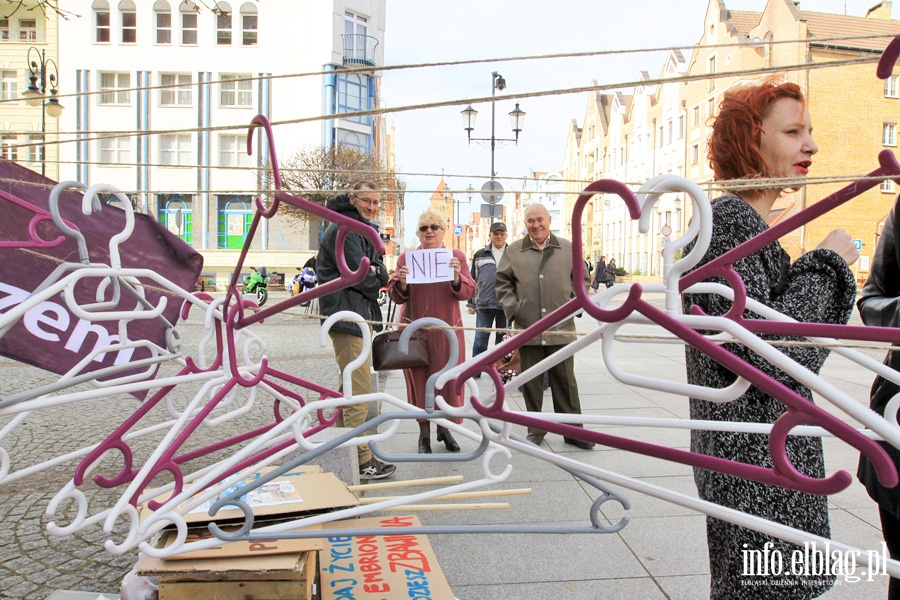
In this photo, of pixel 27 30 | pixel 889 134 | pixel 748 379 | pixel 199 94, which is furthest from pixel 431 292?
pixel 889 134

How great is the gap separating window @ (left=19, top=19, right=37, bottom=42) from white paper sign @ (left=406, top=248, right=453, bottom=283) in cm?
3065

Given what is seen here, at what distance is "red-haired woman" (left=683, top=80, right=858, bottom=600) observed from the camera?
1354 mm

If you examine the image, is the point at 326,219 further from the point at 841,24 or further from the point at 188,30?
the point at 841,24

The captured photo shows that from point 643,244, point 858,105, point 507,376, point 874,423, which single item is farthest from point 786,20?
point 874,423

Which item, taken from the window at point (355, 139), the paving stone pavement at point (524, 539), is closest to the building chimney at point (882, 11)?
the window at point (355, 139)

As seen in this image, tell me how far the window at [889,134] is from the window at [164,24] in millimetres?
31803

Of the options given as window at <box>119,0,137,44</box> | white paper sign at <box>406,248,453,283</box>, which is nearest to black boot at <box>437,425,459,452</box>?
white paper sign at <box>406,248,453,283</box>

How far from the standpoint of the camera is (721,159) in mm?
1542

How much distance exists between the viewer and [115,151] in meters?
26.7

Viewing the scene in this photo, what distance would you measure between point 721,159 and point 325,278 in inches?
104

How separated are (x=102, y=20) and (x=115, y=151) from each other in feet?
19.4

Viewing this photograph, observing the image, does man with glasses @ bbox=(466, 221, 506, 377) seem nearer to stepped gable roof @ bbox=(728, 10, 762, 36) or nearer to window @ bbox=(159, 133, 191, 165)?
window @ bbox=(159, 133, 191, 165)

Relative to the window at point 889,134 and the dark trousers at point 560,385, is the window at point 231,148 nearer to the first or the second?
the dark trousers at point 560,385

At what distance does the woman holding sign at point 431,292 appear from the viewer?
381cm
